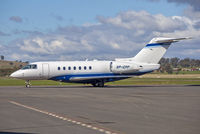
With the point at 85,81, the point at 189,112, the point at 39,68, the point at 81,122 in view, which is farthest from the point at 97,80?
the point at 81,122

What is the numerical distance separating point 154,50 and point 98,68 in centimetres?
700

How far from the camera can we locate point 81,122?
1160cm

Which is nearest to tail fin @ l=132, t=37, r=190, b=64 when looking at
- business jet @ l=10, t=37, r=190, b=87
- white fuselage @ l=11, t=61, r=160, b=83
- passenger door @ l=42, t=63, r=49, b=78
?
business jet @ l=10, t=37, r=190, b=87

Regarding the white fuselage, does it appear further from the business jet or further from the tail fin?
the tail fin

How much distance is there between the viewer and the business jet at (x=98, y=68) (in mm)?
37219

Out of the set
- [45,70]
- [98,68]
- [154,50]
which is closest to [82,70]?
[98,68]

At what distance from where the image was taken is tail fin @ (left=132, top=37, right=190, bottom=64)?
38750 mm

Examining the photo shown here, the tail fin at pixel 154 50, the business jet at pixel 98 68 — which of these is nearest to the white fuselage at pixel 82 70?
the business jet at pixel 98 68

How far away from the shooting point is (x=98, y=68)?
125 feet

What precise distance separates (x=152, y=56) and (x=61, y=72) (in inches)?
429

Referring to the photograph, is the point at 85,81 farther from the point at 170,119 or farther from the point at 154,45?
the point at 170,119

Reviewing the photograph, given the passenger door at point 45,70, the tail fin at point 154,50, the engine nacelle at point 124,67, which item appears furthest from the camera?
the tail fin at point 154,50

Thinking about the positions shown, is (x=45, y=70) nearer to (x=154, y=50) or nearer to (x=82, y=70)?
(x=82, y=70)

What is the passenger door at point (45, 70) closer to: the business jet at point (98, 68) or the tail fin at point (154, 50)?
the business jet at point (98, 68)
